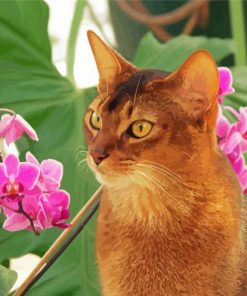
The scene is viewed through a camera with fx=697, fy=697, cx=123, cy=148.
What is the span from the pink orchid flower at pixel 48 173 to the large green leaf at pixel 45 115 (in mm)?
35

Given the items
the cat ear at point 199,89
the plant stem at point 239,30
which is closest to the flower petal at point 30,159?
the cat ear at point 199,89

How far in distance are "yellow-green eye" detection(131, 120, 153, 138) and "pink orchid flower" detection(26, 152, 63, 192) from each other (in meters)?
0.08

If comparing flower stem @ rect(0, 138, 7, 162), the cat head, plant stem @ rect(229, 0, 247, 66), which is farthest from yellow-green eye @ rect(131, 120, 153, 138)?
plant stem @ rect(229, 0, 247, 66)

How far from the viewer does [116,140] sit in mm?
443

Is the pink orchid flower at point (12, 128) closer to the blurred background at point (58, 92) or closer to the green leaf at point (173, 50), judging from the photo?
the blurred background at point (58, 92)

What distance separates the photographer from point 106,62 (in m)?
0.48

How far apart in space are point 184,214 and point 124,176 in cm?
5

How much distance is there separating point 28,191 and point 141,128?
0.30 ft

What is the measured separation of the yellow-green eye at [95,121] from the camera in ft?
1.51

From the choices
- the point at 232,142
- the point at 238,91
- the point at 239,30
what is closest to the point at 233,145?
the point at 232,142

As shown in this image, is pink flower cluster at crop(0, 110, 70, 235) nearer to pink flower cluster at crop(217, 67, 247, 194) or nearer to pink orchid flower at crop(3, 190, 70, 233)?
pink orchid flower at crop(3, 190, 70, 233)

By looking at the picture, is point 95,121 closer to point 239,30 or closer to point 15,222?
point 15,222

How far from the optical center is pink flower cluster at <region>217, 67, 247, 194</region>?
0.52 m

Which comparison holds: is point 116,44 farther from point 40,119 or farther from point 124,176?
point 124,176
